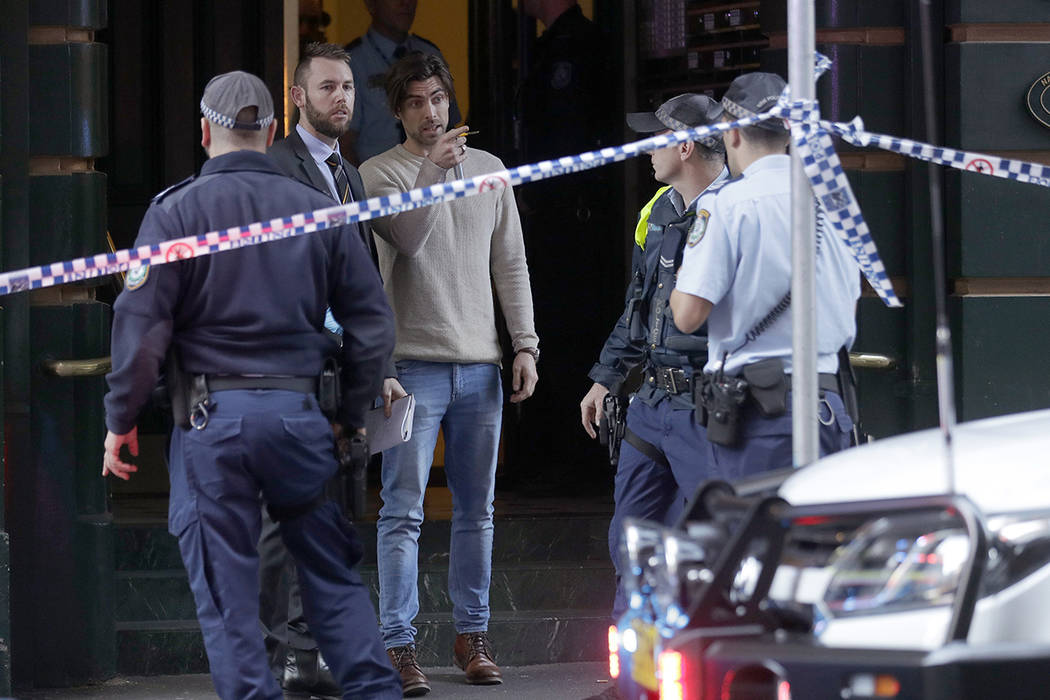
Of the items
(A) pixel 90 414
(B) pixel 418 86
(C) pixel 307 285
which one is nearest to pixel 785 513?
(C) pixel 307 285

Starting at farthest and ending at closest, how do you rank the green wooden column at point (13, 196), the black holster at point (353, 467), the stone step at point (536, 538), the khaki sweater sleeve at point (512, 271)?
1. the stone step at point (536, 538)
2. the khaki sweater sleeve at point (512, 271)
3. the green wooden column at point (13, 196)
4. the black holster at point (353, 467)

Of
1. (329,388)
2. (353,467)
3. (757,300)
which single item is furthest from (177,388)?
(757,300)

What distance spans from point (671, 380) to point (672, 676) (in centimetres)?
226

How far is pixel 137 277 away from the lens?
462 centimetres

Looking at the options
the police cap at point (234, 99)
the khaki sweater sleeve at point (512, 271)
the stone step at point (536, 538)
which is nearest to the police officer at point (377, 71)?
the khaki sweater sleeve at point (512, 271)

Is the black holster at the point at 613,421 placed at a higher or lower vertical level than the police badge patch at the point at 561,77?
lower

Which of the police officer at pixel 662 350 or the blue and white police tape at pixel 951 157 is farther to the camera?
the police officer at pixel 662 350

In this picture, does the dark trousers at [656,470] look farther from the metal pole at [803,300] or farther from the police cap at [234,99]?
the police cap at [234,99]

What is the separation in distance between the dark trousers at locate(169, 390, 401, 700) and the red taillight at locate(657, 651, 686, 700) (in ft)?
6.36

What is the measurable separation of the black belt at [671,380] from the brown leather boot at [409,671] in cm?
132

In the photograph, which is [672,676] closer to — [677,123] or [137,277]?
[137,277]

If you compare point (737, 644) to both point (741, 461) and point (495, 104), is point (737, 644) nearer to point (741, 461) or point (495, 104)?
point (741, 461)

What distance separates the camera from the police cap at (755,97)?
4699 millimetres

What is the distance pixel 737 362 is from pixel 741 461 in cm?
27
